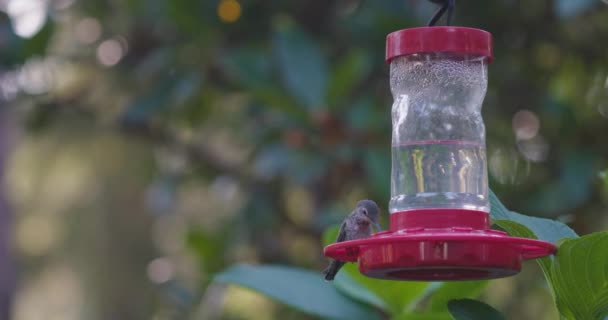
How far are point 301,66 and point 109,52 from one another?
147 centimetres

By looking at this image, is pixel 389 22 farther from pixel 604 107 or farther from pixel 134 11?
pixel 134 11

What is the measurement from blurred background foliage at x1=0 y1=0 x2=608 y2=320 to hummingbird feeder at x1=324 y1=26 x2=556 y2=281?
1.05 m

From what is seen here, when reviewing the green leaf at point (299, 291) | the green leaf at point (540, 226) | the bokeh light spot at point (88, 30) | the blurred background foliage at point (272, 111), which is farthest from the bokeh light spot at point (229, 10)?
the green leaf at point (540, 226)

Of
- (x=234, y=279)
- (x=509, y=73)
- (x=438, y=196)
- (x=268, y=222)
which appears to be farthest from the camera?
(x=268, y=222)

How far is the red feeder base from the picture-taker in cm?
146

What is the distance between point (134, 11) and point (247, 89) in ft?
2.52

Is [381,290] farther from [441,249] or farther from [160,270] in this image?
[160,270]

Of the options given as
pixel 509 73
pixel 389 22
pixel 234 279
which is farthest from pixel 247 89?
pixel 234 279

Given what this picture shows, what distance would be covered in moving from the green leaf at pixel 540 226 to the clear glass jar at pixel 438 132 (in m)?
0.21

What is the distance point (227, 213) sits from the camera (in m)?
5.20

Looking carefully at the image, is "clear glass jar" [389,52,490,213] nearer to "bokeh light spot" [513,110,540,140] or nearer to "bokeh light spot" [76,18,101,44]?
"bokeh light spot" [513,110,540,140]

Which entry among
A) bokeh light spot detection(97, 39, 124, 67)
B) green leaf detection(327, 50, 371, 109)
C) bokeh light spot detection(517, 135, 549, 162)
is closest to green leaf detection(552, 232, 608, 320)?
green leaf detection(327, 50, 371, 109)

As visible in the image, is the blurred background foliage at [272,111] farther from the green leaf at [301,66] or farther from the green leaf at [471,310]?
the green leaf at [471,310]

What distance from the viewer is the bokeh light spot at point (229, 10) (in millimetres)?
4184
